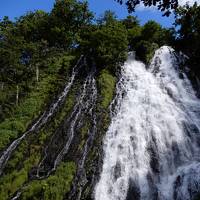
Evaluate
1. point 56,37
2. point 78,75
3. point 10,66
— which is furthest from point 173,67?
point 56,37

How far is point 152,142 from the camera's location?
20.2 meters

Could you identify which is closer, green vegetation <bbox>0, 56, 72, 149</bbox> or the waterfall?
the waterfall

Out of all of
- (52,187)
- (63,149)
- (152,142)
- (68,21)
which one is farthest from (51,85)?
(68,21)

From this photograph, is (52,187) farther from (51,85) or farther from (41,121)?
(51,85)

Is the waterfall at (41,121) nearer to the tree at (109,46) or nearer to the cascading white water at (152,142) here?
the tree at (109,46)

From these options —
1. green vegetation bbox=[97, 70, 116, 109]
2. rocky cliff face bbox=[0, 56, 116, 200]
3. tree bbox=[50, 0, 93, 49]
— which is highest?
tree bbox=[50, 0, 93, 49]

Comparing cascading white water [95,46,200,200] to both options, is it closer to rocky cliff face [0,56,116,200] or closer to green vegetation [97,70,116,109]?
green vegetation [97,70,116,109]

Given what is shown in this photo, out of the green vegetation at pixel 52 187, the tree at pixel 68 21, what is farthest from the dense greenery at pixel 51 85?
the tree at pixel 68 21

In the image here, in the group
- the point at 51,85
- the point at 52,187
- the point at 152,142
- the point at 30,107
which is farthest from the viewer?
the point at 51,85

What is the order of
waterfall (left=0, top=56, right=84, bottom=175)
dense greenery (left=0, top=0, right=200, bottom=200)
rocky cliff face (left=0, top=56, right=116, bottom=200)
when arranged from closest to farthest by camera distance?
1. rocky cliff face (left=0, top=56, right=116, bottom=200)
2. dense greenery (left=0, top=0, right=200, bottom=200)
3. waterfall (left=0, top=56, right=84, bottom=175)

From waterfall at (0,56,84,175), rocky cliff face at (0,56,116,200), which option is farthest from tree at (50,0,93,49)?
rocky cliff face at (0,56,116,200)

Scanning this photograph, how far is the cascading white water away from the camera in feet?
56.0

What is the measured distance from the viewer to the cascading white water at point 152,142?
17062 millimetres

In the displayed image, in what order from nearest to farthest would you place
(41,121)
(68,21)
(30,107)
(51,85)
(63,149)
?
(63,149) → (41,121) → (30,107) → (51,85) → (68,21)
